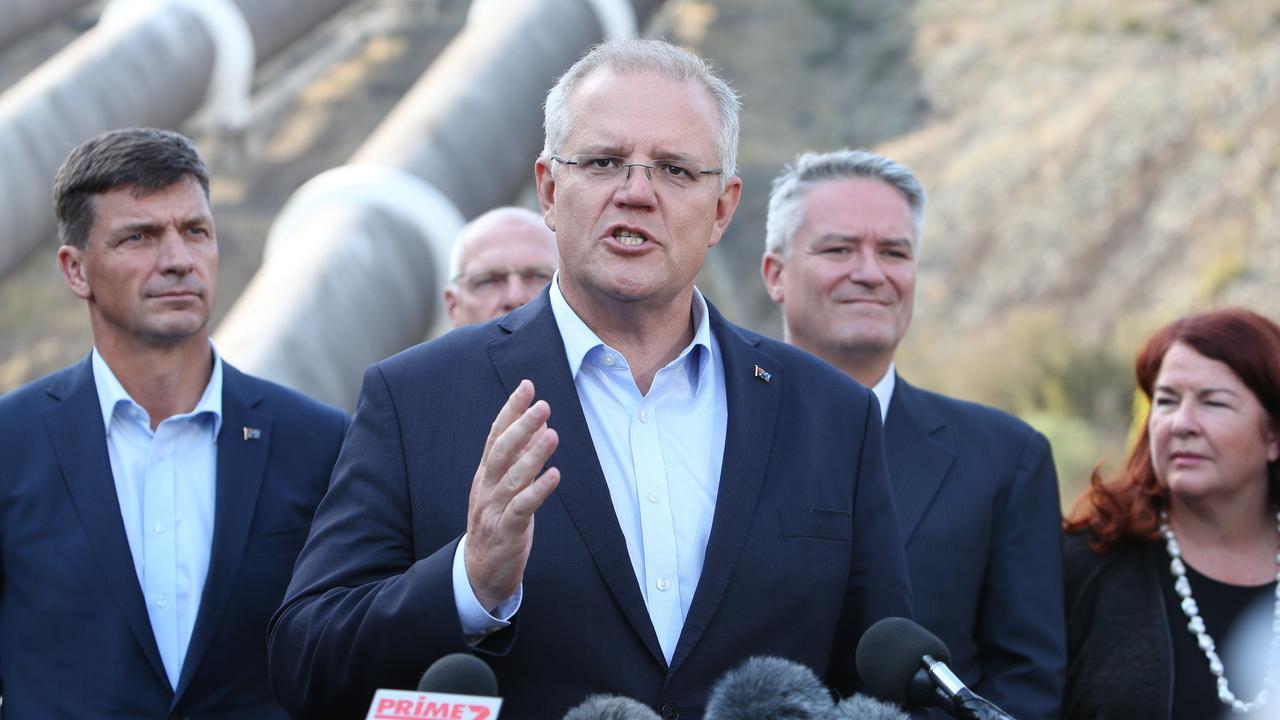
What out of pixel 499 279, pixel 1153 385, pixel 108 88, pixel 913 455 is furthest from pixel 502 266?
pixel 108 88

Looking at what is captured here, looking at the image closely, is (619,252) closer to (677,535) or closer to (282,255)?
(677,535)

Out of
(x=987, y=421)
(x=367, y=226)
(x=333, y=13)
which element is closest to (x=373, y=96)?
(x=333, y=13)

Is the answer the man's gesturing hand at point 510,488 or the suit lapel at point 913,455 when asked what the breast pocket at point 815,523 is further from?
the suit lapel at point 913,455

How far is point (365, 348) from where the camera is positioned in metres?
10.0

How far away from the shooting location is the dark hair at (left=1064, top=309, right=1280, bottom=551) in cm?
437

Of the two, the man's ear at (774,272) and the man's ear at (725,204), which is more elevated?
the man's ear at (774,272)

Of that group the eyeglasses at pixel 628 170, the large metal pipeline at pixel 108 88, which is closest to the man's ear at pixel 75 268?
the eyeglasses at pixel 628 170

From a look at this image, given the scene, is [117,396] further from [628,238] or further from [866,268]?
[866,268]

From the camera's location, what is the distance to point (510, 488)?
226cm

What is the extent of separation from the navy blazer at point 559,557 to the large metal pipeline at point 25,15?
17.2 m

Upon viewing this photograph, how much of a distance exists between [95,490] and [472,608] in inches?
56.1

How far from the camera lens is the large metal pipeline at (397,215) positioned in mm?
9492

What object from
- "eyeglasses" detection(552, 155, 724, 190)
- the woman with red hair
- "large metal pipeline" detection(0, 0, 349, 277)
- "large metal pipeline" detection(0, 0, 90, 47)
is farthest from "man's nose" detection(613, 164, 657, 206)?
"large metal pipeline" detection(0, 0, 90, 47)

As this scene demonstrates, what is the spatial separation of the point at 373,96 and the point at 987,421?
1805 centimetres
